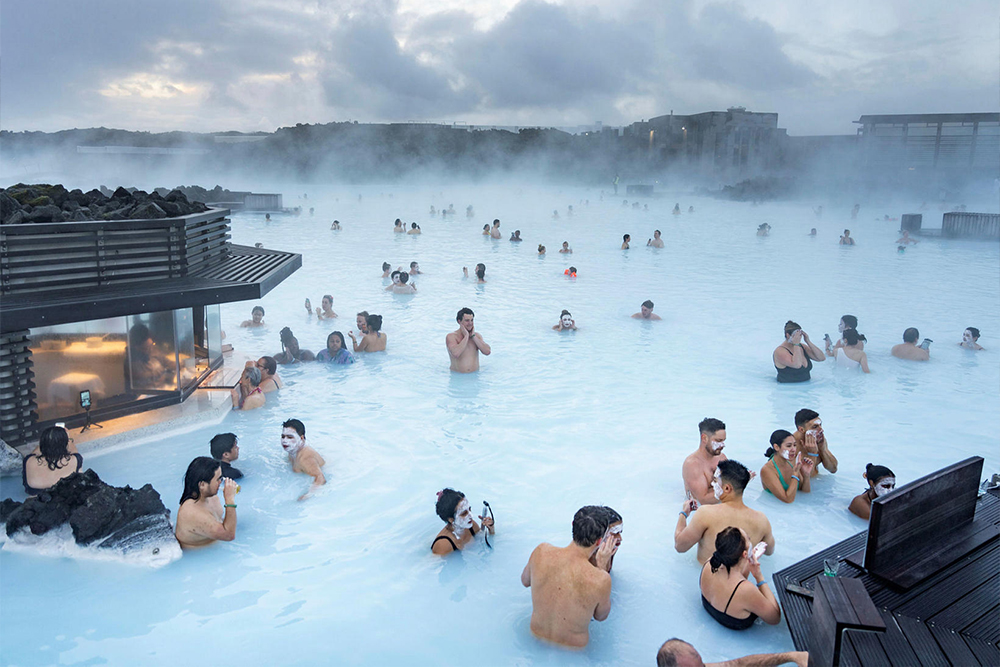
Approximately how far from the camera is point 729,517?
3.97 meters

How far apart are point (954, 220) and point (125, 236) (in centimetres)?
2517

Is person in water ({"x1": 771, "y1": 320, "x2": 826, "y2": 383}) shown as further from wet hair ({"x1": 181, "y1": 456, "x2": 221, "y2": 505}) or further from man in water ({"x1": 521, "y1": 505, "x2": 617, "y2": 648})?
wet hair ({"x1": 181, "y1": 456, "x2": 221, "y2": 505})

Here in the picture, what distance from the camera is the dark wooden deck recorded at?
301 cm

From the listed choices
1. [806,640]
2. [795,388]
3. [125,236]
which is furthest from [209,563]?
[795,388]

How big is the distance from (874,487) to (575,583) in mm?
2719

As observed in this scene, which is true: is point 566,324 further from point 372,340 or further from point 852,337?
point 852,337

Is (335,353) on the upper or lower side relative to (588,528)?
lower

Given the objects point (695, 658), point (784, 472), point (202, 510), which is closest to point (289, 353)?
point (202, 510)

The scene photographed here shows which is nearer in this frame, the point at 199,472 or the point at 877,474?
the point at 199,472

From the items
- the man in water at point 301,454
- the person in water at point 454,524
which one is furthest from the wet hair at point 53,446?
the person in water at point 454,524

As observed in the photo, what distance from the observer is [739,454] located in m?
6.32

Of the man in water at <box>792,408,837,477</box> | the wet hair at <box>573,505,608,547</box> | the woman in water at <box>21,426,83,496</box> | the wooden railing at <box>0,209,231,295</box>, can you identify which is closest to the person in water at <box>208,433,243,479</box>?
the woman in water at <box>21,426,83,496</box>

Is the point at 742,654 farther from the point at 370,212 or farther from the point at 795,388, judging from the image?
the point at 370,212

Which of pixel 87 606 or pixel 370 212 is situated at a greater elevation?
pixel 370 212
